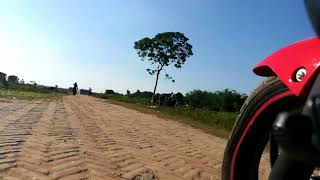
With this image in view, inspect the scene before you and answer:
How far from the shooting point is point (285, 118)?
1479 mm

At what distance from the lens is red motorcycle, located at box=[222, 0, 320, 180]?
4.86ft

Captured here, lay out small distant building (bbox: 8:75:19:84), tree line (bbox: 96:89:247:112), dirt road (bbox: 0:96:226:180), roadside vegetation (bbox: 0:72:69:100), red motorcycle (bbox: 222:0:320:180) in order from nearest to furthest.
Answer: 1. red motorcycle (bbox: 222:0:320:180)
2. dirt road (bbox: 0:96:226:180)
3. roadside vegetation (bbox: 0:72:69:100)
4. tree line (bbox: 96:89:247:112)
5. small distant building (bbox: 8:75:19:84)

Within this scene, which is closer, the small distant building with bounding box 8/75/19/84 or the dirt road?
the dirt road

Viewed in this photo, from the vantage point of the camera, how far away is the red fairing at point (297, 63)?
5.95 feet

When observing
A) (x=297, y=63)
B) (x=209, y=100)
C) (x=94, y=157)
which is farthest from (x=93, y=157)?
(x=209, y=100)

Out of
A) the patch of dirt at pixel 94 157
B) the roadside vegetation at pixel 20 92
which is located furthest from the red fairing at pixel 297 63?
the roadside vegetation at pixel 20 92

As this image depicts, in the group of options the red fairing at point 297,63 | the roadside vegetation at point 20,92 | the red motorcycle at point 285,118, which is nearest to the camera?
the red motorcycle at point 285,118

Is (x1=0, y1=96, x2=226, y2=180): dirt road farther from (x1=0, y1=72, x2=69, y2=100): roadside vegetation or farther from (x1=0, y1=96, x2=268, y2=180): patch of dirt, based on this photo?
(x1=0, y1=72, x2=69, y2=100): roadside vegetation

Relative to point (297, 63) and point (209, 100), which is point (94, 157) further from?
point (209, 100)

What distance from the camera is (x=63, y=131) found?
28.7ft

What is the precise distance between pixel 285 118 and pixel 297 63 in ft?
1.69

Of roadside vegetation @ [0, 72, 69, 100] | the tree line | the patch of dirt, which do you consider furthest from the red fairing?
the tree line

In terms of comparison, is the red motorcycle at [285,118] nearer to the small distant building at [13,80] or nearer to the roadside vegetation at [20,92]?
the roadside vegetation at [20,92]

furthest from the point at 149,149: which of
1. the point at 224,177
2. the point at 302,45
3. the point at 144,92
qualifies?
the point at 144,92
